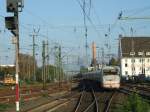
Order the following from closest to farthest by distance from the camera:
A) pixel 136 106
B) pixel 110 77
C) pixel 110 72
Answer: pixel 136 106, pixel 110 77, pixel 110 72

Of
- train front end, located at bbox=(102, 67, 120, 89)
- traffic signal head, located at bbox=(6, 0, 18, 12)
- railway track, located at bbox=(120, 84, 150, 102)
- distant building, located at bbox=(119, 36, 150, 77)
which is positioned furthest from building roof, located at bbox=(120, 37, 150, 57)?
traffic signal head, located at bbox=(6, 0, 18, 12)

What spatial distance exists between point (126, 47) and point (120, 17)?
110859 mm

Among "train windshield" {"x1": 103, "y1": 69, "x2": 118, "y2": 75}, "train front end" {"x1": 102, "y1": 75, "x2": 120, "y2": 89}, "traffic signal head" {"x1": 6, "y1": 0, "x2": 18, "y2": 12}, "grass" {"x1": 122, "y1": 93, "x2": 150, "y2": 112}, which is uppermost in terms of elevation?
"traffic signal head" {"x1": 6, "y1": 0, "x2": 18, "y2": 12}

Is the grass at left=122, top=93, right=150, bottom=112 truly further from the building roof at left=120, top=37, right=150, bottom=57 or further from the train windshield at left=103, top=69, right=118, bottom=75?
the building roof at left=120, top=37, right=150, bottom=57

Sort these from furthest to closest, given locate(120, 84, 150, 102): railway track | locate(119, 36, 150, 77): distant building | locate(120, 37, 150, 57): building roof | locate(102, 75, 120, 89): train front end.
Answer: locate(119, 36, 150, 77): distant building, locate(120, 37, 150, 57): building roof, locate(102, 75, 120, 89): train front end, locate(120, 84, 150, 102): railway track

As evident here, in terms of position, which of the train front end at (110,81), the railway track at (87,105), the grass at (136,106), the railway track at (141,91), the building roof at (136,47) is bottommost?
the railway track at (87,105)

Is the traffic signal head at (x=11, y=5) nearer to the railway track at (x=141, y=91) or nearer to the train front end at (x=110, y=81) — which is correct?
the railway track at (x=141, y=91)

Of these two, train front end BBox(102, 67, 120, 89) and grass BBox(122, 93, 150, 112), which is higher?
train front end BBox(102, 67, 120, 89)

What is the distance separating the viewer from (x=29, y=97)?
4275 cm

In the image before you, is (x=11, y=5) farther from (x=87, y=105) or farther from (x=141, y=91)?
(x=141, y=91)

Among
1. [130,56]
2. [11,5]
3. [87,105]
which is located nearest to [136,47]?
[130,56]

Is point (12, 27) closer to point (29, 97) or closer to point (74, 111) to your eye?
point (74, 111)

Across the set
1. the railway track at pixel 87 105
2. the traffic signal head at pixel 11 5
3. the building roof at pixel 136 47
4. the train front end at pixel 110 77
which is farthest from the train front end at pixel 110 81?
the building roof at pixel 136 47

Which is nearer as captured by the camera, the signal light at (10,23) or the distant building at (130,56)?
the signal light at (10,23)
